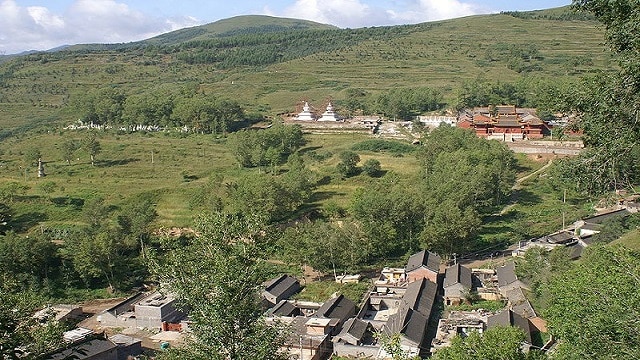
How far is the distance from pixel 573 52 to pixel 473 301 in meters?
62.6

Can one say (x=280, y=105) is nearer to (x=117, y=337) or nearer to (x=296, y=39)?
(x=117, y=337)

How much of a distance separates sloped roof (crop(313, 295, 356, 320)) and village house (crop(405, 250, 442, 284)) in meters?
3.36

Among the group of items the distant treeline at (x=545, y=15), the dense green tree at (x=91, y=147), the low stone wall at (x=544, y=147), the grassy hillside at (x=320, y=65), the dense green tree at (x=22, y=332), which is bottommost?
the low stone wall at (x=544, y=147)

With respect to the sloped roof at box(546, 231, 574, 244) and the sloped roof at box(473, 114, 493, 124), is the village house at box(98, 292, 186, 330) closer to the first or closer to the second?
the sloped roof at box(546, 231, 574, 244)

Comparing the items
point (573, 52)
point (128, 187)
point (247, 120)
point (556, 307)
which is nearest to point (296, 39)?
point (573, 52)

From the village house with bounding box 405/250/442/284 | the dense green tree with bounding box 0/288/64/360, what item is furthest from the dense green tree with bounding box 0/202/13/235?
the dense green tree with bounding box 0/288/64/360

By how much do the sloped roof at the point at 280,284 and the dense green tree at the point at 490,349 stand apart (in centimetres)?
1093

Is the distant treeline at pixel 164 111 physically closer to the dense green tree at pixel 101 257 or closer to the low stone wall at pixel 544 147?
the low stone wall at pixel 544 147

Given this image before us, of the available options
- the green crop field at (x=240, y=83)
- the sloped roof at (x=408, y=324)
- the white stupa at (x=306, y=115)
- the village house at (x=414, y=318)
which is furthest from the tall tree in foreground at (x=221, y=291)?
the white stupa at (x=306, y=115)

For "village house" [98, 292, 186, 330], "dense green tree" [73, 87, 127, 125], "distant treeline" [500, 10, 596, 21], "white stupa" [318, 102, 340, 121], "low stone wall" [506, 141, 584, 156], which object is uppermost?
"distant treeline" [500, 10, 596, 21]

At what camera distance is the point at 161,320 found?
819 inches

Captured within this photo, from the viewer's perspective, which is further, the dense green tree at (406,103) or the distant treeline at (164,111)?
the dense green tree at (406,103)

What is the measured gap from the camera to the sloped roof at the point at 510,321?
17.8m

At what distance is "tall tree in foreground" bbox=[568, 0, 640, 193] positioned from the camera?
650cm
